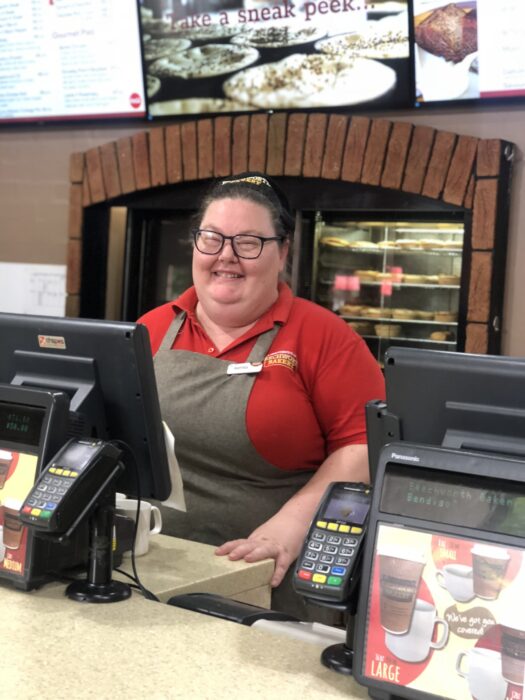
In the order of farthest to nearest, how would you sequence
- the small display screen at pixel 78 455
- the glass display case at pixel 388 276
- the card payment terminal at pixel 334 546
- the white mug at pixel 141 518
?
the glass display case at pixel 388 276
the white mug at pixel 141 518
the small display screen at pixel 78 455
the card payment terminal at pixel 334 546

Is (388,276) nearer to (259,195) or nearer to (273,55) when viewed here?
(273,55)

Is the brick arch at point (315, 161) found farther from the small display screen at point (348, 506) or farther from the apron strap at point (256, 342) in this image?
the small display screen at point (348, 506)

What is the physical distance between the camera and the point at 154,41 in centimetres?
409

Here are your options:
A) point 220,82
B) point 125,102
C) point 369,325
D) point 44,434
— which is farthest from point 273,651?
point 125,102

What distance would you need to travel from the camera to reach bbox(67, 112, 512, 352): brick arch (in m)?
3.40

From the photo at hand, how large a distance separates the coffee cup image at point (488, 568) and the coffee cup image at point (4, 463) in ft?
2.54

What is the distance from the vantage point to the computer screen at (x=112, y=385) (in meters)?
1.45

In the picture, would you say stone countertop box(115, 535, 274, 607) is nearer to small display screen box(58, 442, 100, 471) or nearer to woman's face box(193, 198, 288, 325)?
small display screen box(58, 442, 100, 471)

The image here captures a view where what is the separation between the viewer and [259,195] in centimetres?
214

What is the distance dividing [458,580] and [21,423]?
0.75 meters

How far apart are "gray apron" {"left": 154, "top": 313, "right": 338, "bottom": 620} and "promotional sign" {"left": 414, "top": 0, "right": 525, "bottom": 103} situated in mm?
1863

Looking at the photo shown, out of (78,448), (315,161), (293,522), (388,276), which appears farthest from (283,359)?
(388,276)

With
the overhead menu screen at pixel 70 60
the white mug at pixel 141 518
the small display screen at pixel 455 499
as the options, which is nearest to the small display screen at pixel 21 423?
the white mug at pixel 141 518

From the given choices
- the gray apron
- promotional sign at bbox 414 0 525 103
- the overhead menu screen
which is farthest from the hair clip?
the overhead menu screen
